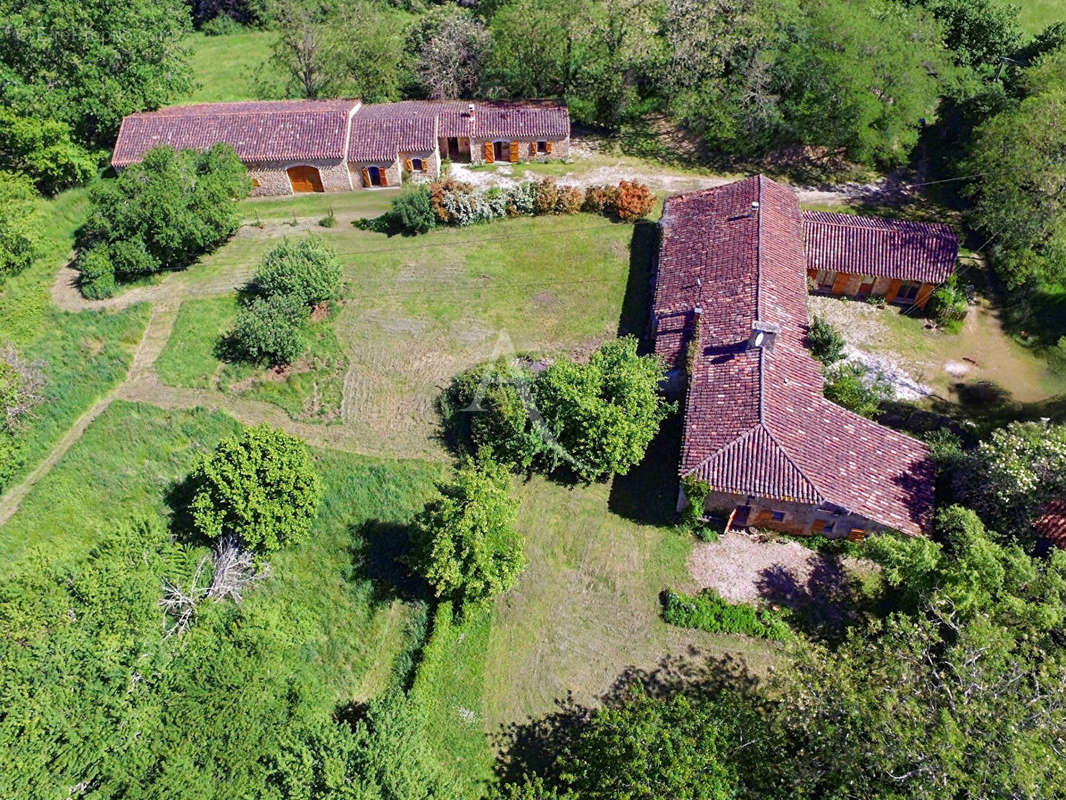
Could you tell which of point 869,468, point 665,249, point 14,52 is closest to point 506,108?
point 665,249

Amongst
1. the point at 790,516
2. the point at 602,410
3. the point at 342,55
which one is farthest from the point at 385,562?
the point at 342,55

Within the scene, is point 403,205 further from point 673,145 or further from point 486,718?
point 486,718

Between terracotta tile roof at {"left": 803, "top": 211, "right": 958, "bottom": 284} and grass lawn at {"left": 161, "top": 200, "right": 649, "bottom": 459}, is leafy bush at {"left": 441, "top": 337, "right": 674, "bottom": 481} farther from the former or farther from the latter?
terracotta tile roof at {"left": 803, "top": 211, "right": 958, "bottom": 284}

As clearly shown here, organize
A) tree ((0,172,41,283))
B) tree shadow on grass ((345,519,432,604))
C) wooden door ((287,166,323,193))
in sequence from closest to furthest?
tree shadow on grass ((345,519,432,604)) < tree ((0,172,41,283)) < wooden door ((287,166,323,193))

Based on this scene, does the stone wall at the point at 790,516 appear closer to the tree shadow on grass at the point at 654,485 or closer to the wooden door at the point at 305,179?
the tree shadow on grass at the point at 654,485

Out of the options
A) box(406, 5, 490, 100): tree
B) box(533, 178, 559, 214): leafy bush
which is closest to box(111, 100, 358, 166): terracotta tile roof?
box(406, 5, 490, 100): tree

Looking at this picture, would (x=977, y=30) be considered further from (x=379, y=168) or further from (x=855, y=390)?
(x=379, y=168)

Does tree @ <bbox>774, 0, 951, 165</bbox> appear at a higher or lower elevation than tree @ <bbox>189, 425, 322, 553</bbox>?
higher
